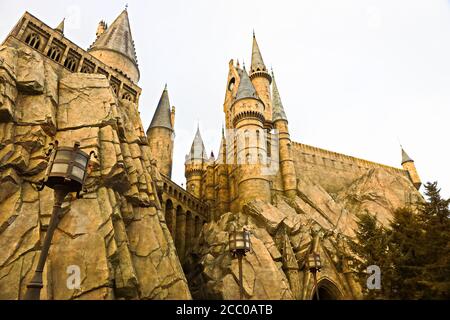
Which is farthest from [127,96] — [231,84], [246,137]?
[231,84]

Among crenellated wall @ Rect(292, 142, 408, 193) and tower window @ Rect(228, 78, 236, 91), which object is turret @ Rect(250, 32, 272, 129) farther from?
crenellated wall @ Rect(292, 142, 408, 193)

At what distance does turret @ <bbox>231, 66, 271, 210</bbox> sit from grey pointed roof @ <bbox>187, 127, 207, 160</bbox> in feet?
34.1

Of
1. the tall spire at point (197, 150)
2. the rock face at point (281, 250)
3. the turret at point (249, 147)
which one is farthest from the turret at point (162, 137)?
the rock face at point (281, 250)

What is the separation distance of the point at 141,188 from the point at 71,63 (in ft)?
46.3

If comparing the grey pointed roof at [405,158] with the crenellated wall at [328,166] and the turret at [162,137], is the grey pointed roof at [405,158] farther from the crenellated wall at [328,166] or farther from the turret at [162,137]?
the turret at [162,137]

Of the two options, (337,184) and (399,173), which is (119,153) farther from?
(399,173)

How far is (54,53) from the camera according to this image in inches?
969

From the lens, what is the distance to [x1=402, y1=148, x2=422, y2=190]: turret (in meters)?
55.3

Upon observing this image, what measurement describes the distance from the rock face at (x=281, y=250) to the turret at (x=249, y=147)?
1921 mm

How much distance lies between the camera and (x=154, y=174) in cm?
2408

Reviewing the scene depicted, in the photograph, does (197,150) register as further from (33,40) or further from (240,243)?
(240,243)
